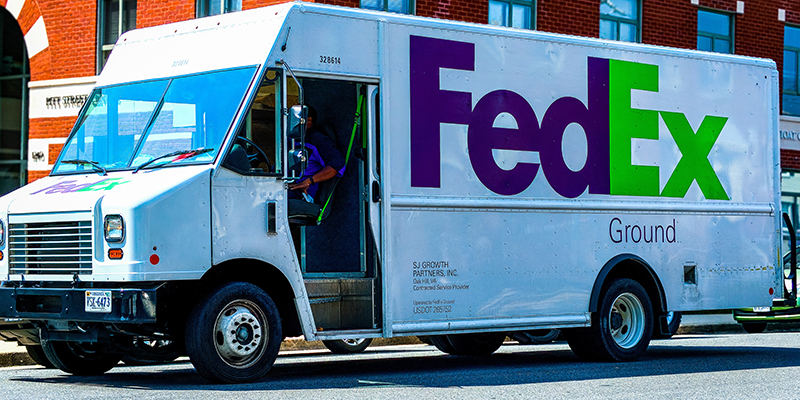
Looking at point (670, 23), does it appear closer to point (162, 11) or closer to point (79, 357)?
point (162, 11)

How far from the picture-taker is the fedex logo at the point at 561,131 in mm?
10406

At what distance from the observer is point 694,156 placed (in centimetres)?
1241

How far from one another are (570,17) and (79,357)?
44.8 feet

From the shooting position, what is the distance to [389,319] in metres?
10.0

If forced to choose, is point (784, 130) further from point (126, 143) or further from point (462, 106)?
point (126, 143)

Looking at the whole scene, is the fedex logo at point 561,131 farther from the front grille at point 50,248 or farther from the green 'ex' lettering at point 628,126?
the front grille at point 50,248

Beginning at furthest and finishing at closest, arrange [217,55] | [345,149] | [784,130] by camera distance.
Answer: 1. [784,130]
2. [345,149]
3. [217,55]

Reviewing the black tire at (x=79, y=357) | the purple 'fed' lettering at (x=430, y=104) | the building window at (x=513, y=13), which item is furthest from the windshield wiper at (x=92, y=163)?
the building window at (x=513, y=13)

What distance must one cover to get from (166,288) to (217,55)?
6.73 ft

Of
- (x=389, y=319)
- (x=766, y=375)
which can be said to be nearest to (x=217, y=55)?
(x=389, y=319)

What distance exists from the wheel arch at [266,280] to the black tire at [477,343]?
342 cm

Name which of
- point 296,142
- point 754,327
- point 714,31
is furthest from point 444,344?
point 714,31

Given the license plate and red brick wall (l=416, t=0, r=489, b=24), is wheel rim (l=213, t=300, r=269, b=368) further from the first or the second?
red brick wall (l=416, t=0, r=489, b=24)

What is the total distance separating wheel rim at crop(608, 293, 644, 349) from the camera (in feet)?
39.5
